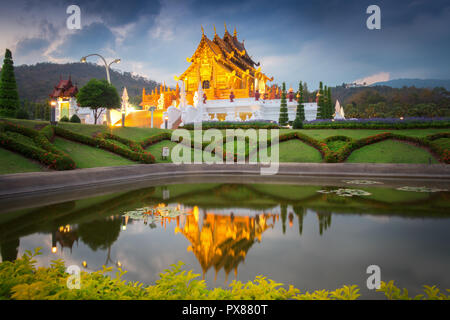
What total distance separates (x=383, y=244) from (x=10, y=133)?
1885 cm

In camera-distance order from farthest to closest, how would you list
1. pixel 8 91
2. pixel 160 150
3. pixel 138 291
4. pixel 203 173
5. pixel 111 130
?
pixel 8 91 < pixel 111 130 < pixel 160 150 < pixel 203 173 < pixel 138 291

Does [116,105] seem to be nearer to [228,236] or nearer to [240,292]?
[228,236]

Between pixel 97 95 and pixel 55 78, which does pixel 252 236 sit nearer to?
pixel 97 95

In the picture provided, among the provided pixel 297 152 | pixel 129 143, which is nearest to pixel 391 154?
pixel 297 152

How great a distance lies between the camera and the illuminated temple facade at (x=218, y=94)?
132 ft

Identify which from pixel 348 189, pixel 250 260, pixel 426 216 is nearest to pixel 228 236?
pixel 250 260

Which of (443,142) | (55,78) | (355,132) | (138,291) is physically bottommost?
(138,291)

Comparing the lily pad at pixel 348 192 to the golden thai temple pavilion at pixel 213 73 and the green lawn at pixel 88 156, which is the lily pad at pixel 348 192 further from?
the golden thai temple pavilion at pixel 213 73

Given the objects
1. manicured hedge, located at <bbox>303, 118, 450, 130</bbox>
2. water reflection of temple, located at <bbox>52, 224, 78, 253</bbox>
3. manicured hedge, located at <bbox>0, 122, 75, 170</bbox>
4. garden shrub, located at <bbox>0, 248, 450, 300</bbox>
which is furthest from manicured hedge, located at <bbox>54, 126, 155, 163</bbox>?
manicured hedge, located at <bbox>303, 118, 450, 130</bbox>

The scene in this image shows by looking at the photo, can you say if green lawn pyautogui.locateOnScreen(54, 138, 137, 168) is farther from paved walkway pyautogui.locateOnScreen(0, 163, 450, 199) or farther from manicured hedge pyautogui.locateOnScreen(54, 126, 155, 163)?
paved walkway pyautogui.locateOnScreen(0, 163, 450, 199)

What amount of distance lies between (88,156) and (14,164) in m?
4.43

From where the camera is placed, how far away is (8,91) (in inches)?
1037

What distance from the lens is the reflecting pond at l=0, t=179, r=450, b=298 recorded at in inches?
197

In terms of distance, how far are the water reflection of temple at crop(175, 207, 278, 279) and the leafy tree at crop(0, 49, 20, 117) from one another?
26.7m
